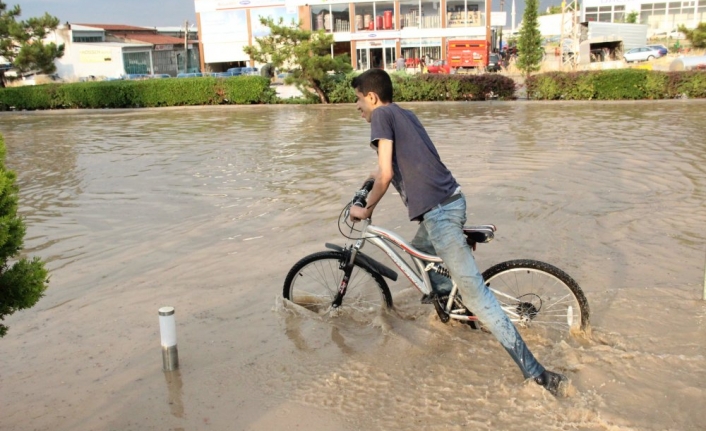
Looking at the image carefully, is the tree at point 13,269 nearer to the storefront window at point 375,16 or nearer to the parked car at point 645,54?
the parked car at point 645,54

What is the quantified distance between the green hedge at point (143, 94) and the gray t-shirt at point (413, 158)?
88.2 ft

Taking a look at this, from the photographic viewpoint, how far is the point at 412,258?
15.4 feet

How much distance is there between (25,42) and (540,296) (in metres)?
40.7

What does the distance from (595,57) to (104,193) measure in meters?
43.4

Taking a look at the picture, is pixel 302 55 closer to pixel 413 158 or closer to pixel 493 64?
pixel 493 64

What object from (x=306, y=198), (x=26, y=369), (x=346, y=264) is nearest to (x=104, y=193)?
(x=306, y=198)

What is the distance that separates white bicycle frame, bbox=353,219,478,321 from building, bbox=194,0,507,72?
50018mm

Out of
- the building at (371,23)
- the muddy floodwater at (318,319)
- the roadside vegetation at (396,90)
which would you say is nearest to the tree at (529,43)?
the roadside vegetation at (396,90)

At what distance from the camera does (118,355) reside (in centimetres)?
496

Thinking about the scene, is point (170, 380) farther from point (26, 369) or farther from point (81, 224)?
point (81, 224)

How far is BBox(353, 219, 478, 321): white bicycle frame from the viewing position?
4.60m

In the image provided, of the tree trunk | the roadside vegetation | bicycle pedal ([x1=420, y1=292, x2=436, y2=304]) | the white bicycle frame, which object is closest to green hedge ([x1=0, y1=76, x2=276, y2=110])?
the roadside vegetation

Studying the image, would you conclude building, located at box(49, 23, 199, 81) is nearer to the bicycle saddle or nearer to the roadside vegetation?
the roadside vegetation

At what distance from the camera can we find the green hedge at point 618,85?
23422 mm
